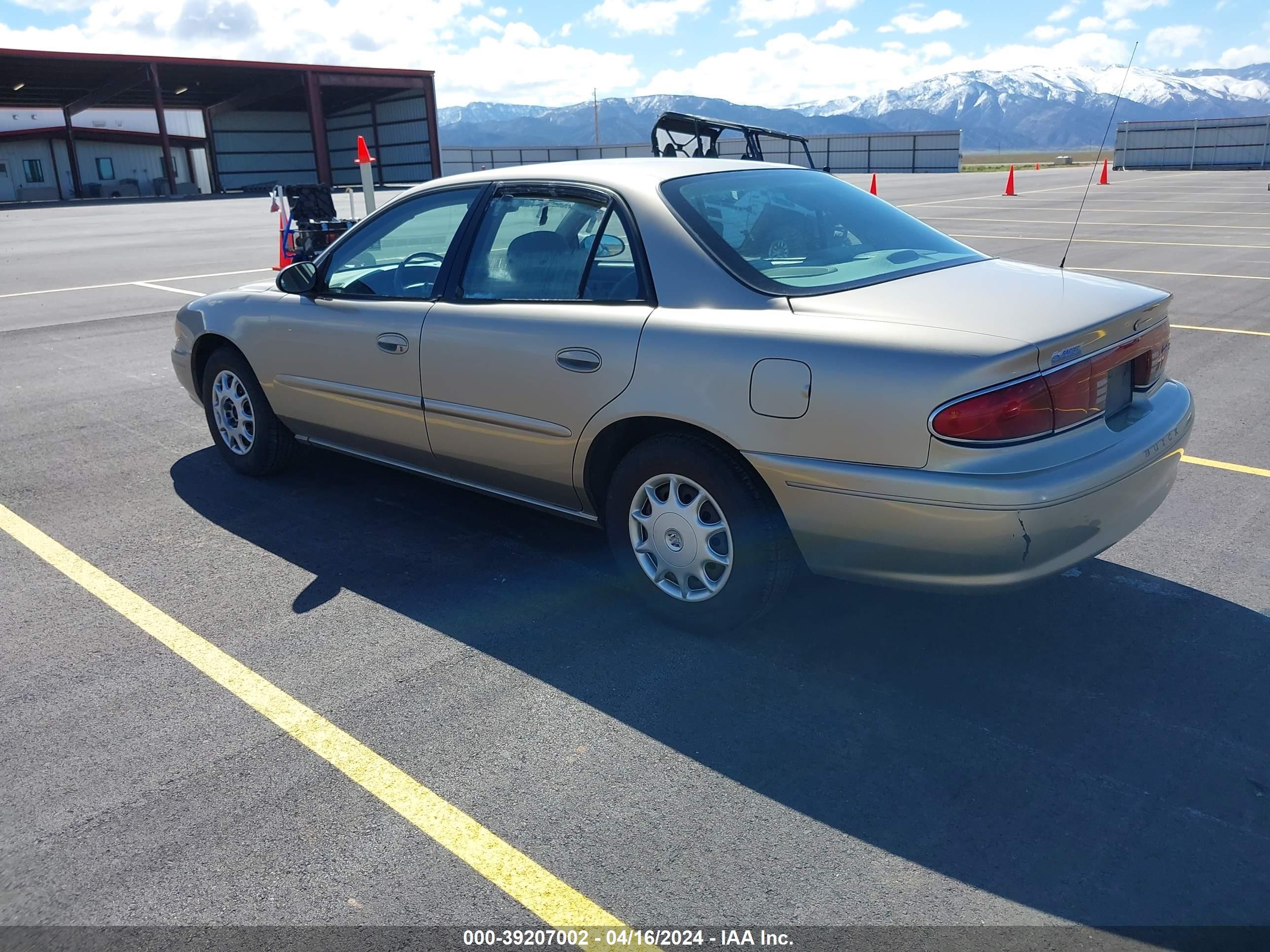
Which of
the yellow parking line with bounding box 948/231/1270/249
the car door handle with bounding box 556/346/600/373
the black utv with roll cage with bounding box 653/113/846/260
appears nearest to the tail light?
the black utv with roll cage with bounding box 653/113/846/260

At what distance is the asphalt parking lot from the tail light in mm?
851

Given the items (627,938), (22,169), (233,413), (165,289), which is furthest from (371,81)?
(627,938)

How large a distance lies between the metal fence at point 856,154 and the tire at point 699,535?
4856 centimetres

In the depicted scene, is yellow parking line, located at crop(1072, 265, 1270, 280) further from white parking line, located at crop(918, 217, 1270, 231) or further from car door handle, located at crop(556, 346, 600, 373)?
car door handle, located at crop(556, 346, 600, 373)

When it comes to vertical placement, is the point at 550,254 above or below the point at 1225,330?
above

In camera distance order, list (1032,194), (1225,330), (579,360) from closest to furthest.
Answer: (579,360), (1225,330), (1032,194)

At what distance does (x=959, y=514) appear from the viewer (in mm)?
2953

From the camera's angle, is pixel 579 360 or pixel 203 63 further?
pixel 203 63

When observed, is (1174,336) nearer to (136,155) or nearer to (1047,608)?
(1047,608)

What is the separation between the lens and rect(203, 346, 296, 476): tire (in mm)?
5289

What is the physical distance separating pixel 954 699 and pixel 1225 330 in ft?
24.3

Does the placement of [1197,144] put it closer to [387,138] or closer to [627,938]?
[387,138]

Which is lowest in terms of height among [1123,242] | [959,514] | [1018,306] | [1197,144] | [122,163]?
[1123,242]

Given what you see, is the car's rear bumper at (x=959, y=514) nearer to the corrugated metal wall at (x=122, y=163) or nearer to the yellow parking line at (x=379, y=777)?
the yellow parking line at (x=379, y=777)
